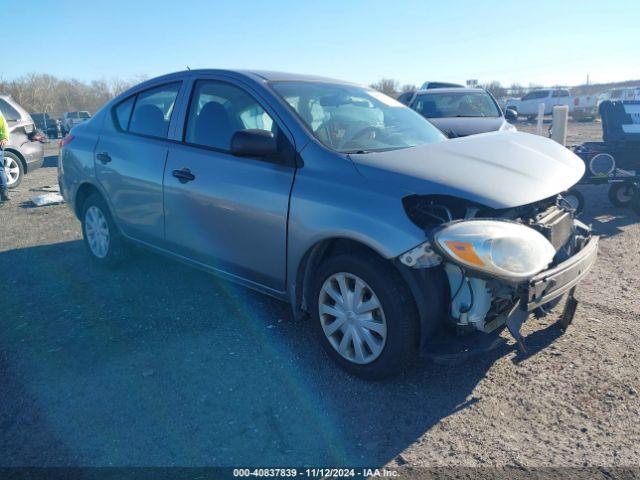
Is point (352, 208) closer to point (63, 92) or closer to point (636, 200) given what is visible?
point (636, 200)

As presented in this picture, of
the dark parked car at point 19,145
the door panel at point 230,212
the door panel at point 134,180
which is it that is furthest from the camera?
the dark parked car at point 19,145

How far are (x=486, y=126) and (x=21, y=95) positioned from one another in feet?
180

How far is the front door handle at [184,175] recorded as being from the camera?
384 cm

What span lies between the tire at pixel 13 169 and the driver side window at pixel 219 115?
7.89 metres

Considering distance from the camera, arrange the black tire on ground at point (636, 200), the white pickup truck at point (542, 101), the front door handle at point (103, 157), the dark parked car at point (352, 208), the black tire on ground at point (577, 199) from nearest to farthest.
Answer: the dark parked car at point (352, 208) < the front door handle at point (103, 157) < the black tire on ground at point (577, 199) < the black tire on ground at point (636, 200) < the white pickup truck at point (542, 101)

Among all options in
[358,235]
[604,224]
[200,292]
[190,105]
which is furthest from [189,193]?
[604,224]

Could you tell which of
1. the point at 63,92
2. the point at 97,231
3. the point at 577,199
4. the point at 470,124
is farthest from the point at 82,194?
the point at 63,92

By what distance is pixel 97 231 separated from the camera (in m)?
5.18

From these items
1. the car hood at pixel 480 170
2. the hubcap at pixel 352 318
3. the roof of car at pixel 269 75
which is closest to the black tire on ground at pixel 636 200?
the car hood at pixel 480 170

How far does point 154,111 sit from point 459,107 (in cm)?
703

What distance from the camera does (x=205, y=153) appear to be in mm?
3818

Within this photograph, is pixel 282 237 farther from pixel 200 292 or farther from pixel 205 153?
pixel 200 292

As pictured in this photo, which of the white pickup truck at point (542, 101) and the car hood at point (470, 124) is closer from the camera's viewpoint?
the car hood at point (470, 124)

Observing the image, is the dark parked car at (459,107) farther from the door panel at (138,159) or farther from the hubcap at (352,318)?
the hubcap at (352,318)
